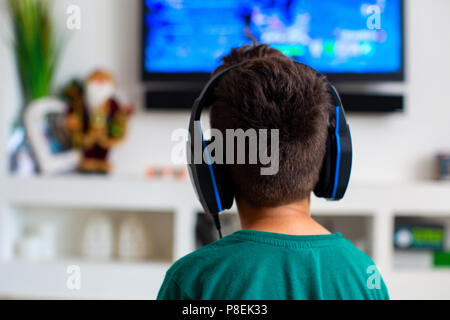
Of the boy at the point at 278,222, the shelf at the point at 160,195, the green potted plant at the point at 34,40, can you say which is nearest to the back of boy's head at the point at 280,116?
the boy at the point at 278,222

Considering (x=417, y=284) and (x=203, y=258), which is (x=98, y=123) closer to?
(x=417, y=284)

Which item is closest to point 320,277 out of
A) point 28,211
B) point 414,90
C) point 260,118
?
point 260,118

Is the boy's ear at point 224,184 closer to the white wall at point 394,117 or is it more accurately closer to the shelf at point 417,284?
the shelf at point 417,284

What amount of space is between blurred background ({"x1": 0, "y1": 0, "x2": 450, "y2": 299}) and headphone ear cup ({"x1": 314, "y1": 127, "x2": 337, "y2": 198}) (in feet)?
4.46

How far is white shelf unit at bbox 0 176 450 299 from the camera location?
6.68 feet

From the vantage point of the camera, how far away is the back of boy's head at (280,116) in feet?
2.02

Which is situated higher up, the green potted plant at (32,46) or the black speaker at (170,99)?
the green potted plant at (32,46)

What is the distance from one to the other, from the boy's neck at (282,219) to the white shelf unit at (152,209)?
1.38 m

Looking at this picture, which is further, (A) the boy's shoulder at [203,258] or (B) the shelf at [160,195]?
(B) the shelf at [160,195]

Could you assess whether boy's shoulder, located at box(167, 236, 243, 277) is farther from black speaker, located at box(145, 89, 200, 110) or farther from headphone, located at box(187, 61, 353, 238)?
black speaker, located at box(145, 89, 200, 110)

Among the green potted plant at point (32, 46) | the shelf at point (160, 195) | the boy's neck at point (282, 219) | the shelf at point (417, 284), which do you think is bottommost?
the shelf at point (417, 284)

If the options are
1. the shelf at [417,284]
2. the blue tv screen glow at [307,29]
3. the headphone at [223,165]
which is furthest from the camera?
the blue tv screen glow at [307,29]

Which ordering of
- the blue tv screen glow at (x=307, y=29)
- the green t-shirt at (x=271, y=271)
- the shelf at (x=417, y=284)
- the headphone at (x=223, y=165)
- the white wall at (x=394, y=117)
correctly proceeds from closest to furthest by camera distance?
1. the green t-shirt at (x=271, y=271)
2. the headphone at (x=223, y=165)
3. the shelf at (x=417, y=284)
4. the blue tv screen glow at (x=307, y=29)
5. the white wall at (x=394, y=117)
